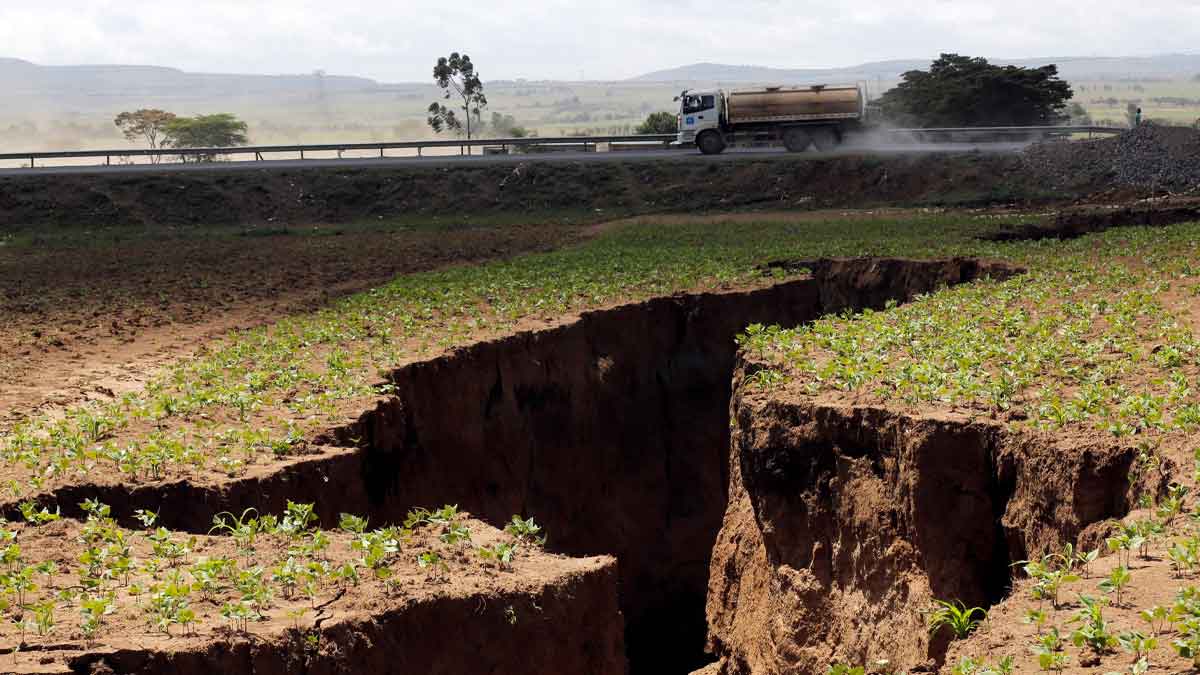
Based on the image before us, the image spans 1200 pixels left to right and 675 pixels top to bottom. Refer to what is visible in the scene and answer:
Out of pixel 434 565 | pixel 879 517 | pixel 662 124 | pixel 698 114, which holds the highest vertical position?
pixel 662 124

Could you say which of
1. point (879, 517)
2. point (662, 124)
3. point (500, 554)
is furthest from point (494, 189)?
point (500, 554)

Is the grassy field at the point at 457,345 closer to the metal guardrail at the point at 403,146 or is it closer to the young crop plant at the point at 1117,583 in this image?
the young crop plant at the point at 1117,583

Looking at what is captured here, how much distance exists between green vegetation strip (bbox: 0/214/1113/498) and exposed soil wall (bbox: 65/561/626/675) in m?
3.61

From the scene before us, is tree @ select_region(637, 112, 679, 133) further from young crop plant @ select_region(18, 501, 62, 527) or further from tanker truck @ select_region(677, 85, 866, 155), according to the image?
young crop plant @ select_region(18, 501, 62, 527)

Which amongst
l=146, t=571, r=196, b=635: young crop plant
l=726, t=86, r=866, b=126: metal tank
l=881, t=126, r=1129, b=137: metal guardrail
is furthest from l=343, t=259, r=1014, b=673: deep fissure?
l=881, t=126, r=1129, b=137: metal guardrail

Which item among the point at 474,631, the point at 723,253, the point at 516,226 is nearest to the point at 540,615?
the point at 474,631

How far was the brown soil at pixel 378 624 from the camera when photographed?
8148 mm

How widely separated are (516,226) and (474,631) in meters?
30.6

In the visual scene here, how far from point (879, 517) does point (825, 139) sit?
38.2 meters

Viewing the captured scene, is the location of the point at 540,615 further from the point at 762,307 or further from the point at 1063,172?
the point at 1063,172

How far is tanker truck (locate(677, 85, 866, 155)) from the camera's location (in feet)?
160

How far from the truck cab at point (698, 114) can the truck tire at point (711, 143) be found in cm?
20

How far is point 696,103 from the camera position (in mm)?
49250

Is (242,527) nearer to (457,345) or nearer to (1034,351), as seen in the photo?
(457,345)
